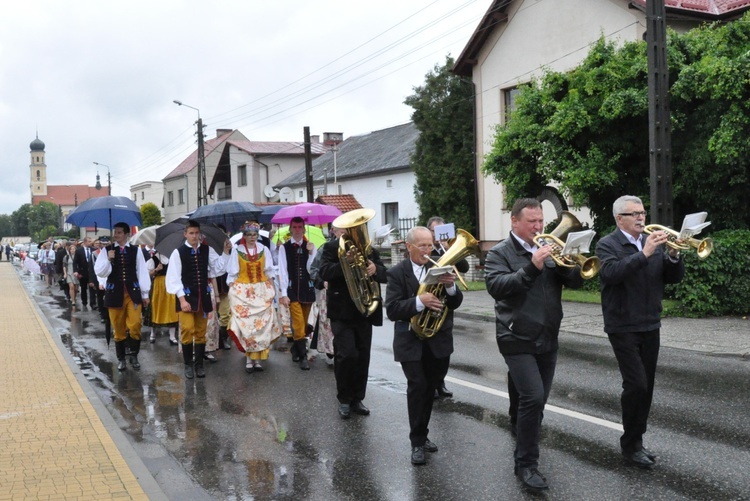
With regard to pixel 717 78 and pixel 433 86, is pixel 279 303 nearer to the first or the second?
pixel 717 78

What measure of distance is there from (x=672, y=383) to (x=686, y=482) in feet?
11.2

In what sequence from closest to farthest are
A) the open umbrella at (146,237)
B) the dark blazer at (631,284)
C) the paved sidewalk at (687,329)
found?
the dark blazer at (631,284) < the paved sidewalk at (687,329) < the open umbrella at (146,237)

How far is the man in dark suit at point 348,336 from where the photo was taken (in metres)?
7.26

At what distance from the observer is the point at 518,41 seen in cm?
2292

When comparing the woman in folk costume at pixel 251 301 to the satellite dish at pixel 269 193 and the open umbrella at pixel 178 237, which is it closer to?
the open umbrella at pixel 178 237

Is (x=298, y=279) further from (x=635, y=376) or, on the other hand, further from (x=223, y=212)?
A: (x=635, y=376)

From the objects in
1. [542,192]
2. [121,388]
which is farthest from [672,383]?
[542,192]

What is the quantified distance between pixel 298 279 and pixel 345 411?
3048 mm

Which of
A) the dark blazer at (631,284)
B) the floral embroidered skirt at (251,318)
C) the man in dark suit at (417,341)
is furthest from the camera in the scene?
the floral embroidered skirt at (251,318)

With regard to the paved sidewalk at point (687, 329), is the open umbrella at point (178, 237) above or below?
above

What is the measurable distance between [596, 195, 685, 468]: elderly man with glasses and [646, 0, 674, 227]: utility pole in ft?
26.0

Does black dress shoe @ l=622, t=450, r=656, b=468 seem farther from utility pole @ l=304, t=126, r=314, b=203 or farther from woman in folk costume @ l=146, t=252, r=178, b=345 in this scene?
utility pole @ l=304, t=126, r=314, b=203

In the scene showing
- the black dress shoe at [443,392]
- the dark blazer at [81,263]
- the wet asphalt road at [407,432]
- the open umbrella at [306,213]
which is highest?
the open umbrella at [306,213]

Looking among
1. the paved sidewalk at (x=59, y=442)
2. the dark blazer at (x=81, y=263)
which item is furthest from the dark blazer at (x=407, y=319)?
the dark blazer at (x=81, y=263)
